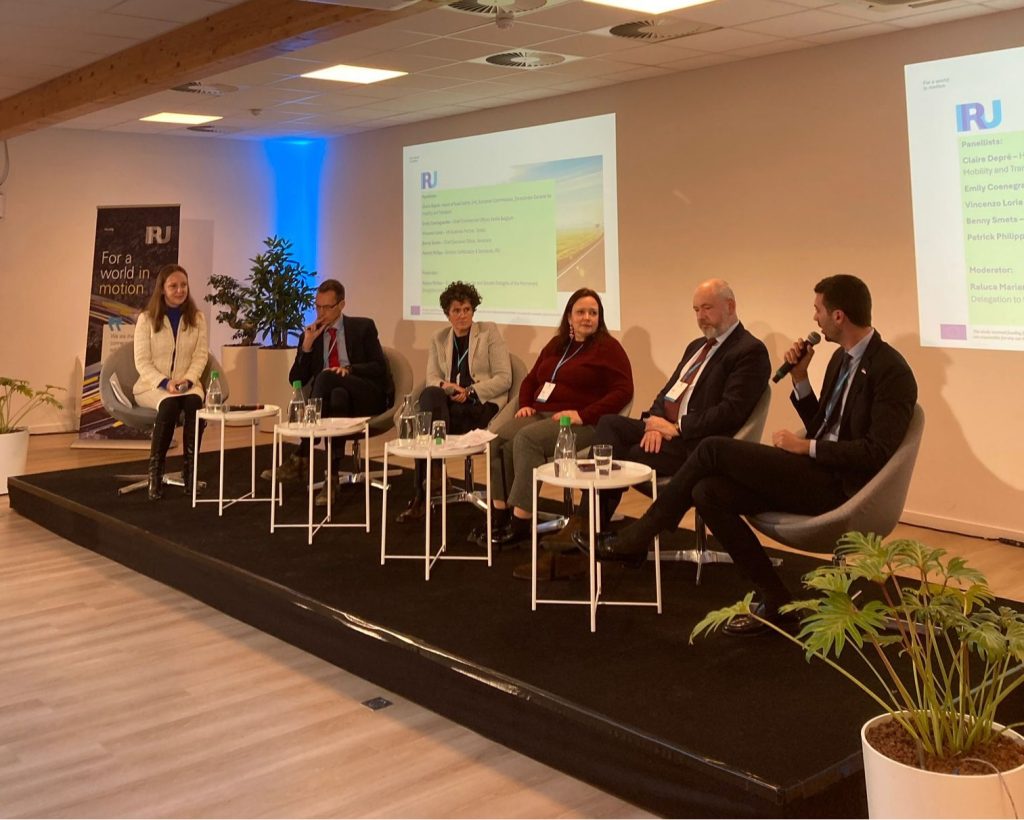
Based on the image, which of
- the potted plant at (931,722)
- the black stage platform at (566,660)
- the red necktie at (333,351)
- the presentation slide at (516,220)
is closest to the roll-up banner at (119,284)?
the presentation slide at (516,220)

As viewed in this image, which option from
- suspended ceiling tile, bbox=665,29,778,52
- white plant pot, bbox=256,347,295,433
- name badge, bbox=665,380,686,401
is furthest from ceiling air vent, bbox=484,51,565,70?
white plant pot, bbox=256,347,295,433

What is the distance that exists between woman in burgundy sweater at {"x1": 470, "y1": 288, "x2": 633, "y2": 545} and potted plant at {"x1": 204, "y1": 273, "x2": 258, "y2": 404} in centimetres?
463

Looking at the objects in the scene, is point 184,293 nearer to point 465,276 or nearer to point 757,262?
point 465,276

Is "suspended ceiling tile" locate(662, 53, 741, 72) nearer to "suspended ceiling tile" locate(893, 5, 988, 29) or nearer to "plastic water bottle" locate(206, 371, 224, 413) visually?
"suspended ceiling tile" locate(893, 5, 988, 29)

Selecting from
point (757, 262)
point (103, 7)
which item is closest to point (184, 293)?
point (103, 7)

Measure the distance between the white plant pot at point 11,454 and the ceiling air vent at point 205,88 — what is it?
2.55 m

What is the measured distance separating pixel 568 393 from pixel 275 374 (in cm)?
462

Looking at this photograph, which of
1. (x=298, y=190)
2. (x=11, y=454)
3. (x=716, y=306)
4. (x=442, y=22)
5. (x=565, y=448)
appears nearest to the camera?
(x=565, y=448)

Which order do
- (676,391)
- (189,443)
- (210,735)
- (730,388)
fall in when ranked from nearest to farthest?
(210,735) < (730,388) < (676,391) < (189,443)

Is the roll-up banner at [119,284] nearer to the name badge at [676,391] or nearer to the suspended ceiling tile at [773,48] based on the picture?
the suspended ceiling tile at [773,48]

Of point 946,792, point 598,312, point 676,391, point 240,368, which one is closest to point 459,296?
point 598,312

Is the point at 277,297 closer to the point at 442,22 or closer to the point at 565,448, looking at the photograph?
the point at 442,22

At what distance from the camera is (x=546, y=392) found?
4.75 meters

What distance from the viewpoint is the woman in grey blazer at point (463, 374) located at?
5160 millimetres
